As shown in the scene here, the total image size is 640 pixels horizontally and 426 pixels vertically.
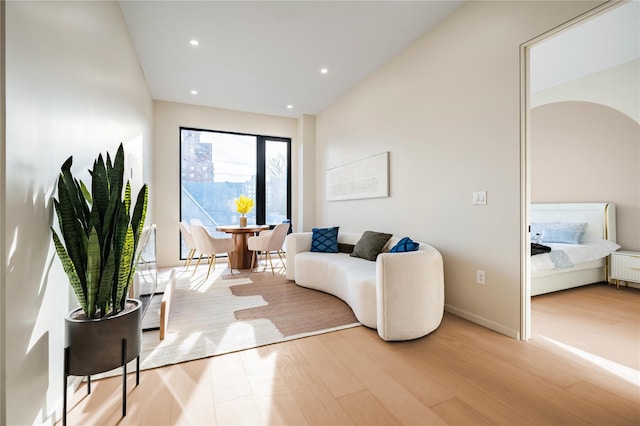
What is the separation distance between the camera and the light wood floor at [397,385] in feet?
4.44

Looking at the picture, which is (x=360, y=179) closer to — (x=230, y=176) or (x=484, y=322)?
(x=484, y=322)

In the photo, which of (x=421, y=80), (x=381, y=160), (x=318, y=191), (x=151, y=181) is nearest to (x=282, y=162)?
(x=318, y=191)

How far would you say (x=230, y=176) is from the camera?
5.58 metres

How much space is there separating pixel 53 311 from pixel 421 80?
3.53 metres

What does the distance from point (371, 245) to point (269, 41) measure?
8.53 feet

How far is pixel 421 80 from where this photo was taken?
305 centimetres

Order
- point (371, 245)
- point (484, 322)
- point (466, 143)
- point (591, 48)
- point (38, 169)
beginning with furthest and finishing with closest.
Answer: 1. point (371, 245)
2. point (591, 48)
3. point (466, 143)
4. point (484, 322)
5. point (38, 169)

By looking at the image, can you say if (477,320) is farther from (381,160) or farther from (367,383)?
(381,160)

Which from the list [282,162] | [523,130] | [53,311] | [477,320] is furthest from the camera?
[282,162]

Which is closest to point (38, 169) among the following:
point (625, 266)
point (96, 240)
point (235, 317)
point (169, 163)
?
point (96, 240)

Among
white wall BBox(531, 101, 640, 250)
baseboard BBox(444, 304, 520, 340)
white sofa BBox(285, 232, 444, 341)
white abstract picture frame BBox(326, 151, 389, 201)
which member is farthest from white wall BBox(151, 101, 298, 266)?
white wall BBox(531, 101, 640, 250)

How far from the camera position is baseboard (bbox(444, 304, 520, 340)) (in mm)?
2192

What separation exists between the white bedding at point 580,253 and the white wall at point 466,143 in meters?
1.05

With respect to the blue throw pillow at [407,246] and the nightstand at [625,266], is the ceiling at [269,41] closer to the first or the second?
the blue throw pillow at [407,246]
